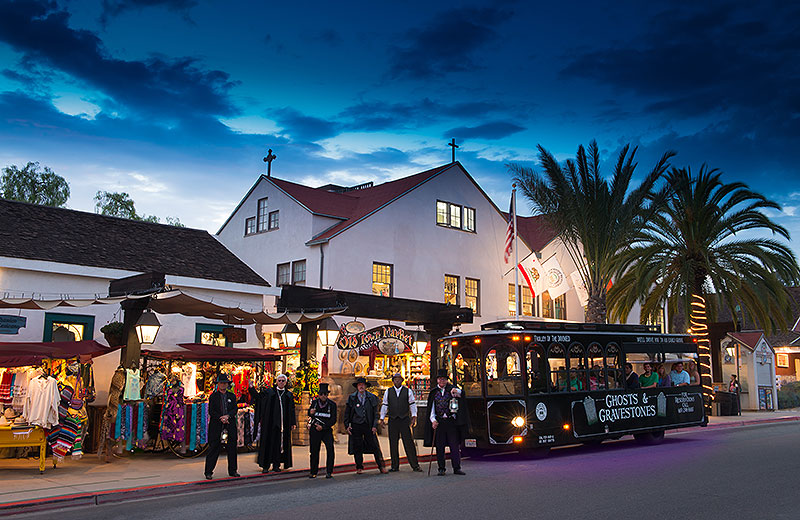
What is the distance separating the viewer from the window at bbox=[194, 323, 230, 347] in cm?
2108

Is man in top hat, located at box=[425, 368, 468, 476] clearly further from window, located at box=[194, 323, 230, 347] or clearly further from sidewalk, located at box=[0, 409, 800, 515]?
window, located at box=[194, 323, 230, 347]

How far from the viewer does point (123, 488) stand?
37.1 ft

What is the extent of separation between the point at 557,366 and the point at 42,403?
10465 millimetres

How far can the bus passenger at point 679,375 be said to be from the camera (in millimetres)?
19375

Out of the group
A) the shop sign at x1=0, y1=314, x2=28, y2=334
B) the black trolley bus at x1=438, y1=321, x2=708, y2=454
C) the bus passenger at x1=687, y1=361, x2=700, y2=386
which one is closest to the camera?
the black trolley bus at x1=438, y1=321, x2=708, y2=454

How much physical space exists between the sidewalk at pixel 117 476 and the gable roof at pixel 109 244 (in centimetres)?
611

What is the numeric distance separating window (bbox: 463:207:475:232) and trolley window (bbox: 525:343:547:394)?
16.8 metres

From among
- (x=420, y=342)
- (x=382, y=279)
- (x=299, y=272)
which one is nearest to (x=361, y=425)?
(x=420, y=342)

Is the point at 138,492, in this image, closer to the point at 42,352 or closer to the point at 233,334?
the point at 42,352

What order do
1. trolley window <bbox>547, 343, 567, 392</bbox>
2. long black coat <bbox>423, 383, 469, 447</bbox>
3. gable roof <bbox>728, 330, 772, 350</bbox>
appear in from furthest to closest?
gable roof <bbox>728, 330, 772, 350</bbox>, trolley window <bbox>547, 343, 567, 392</bbox>, long black coat <bbox>423, 383, 469, 447</bbox>

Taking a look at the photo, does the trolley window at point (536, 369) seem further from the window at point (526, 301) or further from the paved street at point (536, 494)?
the window at point (526, 301)

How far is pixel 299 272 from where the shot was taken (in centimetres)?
2872

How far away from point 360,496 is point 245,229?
23.1 metres

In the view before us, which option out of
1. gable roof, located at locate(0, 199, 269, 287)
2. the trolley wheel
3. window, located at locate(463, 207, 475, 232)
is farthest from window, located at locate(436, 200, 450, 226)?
the trolley wheel
